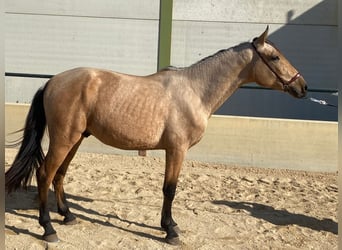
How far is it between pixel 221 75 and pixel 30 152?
1.87m

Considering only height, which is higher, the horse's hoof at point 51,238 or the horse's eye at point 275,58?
the horse's eye at point 275,58

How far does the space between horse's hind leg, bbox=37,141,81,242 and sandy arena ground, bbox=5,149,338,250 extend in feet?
0.37

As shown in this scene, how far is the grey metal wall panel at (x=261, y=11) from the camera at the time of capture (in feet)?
31.9

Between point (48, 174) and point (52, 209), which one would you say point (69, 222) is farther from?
point (48, 174)

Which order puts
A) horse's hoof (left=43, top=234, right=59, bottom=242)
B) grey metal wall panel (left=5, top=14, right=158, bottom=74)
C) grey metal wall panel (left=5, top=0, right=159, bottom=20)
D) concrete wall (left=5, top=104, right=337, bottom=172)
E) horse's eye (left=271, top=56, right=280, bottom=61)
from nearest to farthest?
horse's hoof (left=43, top=234, right=59, bottom=242), horse's eye (left=271, top=56, right=280, bottom=61), concrete wall (left=5, top=104, right=337, bottom=172), grey metal wall panel (left=5, top=0, right=159, bottom=20), grey metal wall panel (left=5, top=14, right=158, bottom=74)

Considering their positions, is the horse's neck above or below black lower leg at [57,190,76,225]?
above

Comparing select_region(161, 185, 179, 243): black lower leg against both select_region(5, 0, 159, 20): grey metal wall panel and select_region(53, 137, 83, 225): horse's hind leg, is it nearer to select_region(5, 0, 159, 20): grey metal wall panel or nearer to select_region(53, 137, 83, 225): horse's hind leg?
select_region(53, 137, 83, 225): horse's hind leg

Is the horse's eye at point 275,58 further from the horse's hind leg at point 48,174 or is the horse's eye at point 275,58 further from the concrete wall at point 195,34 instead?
the concrete wall at point 195,34

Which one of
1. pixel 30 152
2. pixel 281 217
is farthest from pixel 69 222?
pixel 281 217

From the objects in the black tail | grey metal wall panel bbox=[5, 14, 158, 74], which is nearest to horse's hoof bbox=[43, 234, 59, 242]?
the black tail

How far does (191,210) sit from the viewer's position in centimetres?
447

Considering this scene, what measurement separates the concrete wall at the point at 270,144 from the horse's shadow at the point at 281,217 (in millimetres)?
2175

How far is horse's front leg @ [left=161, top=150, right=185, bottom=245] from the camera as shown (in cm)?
356

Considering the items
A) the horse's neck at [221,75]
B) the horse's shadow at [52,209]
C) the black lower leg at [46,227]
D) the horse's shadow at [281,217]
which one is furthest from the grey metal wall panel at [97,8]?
the black lower leg at [46,227]
